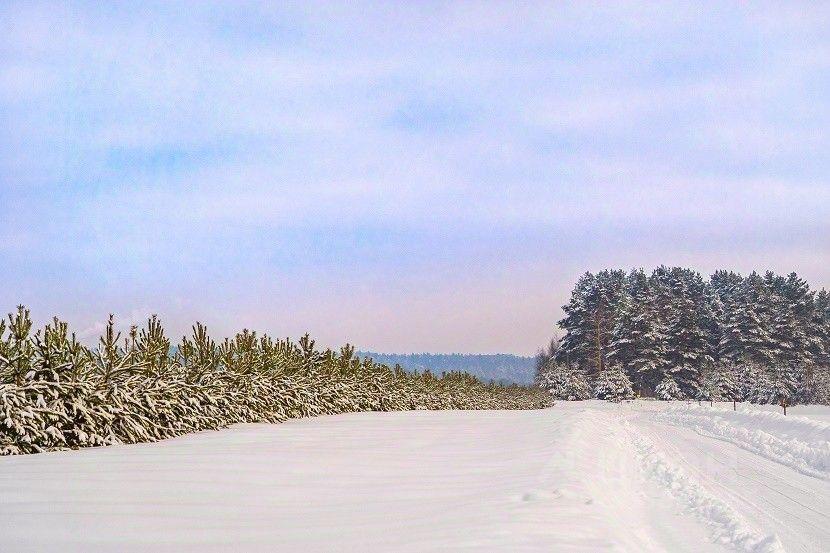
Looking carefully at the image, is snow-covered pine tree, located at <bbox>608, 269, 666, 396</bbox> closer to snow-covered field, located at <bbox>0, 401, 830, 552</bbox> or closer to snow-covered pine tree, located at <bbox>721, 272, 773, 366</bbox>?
snow-covered pine tree, located at <bbox>721, 272, 773, 366</bbox>

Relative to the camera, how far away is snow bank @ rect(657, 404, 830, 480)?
37.2 ft

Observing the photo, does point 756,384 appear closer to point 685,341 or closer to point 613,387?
point 685,341

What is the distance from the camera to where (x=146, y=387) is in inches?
421

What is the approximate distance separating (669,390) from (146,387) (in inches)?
2484

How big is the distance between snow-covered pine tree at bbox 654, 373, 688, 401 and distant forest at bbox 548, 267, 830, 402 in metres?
0.15

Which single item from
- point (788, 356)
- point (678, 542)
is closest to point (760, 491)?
point (678, 542)

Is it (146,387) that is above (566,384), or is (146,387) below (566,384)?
above

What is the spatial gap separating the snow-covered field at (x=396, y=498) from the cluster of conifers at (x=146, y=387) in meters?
0.75

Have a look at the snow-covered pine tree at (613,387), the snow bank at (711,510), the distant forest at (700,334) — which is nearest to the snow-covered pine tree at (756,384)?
the distant forest at (700,334)

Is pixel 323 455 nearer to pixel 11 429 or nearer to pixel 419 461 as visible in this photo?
pixel 419 461

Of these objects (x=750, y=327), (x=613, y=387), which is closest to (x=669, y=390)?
(x=613, y=387)

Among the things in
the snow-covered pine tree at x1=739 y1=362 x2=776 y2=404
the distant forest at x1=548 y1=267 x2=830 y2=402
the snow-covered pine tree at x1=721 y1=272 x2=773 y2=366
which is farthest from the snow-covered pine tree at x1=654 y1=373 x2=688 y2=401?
the snow-covered pine tree at x1=721 y1=272 x2=773 y2=366

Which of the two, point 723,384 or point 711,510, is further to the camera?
point 723,384

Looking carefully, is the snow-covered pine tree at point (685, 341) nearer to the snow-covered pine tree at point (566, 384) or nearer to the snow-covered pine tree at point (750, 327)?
the snow-covered pine tree at point (750, 327)
